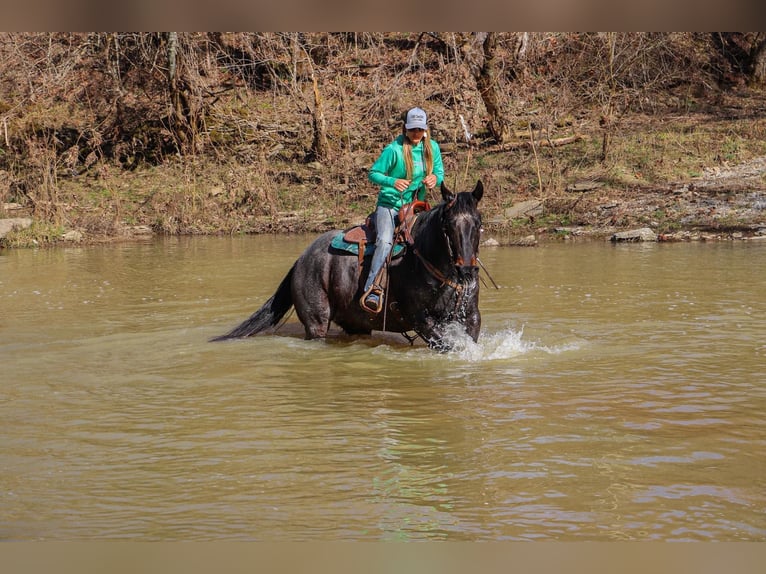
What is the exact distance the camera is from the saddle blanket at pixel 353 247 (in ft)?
31.2

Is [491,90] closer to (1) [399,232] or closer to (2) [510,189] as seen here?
(2) [510,189]

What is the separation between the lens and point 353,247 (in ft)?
32.2

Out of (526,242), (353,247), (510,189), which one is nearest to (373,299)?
(353,247)

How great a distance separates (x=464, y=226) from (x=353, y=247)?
6.04ft

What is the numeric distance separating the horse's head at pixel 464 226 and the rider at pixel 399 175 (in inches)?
26.7

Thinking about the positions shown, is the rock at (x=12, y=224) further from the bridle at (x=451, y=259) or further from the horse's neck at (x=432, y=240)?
the horse's neck at (x=432, y=240)

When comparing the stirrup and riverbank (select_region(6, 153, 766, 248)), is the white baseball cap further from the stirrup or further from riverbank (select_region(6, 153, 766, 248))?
riverbank (select_region(6, 153, 766, 248))

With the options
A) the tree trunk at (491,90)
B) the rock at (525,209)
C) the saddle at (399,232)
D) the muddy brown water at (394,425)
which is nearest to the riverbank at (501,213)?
the rock at (525,209)

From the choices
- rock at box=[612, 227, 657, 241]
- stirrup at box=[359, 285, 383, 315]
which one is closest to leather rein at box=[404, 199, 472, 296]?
stirrup at box=[359, 285, 383, 315]

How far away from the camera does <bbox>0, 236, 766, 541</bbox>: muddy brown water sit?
4.80m

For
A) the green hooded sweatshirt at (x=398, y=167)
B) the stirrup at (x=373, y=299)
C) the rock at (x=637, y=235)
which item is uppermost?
the green hooded sweatshirt at (x=398, y=167)

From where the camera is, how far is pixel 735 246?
61.6 feet

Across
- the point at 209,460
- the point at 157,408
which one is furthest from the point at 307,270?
the point at 209,460

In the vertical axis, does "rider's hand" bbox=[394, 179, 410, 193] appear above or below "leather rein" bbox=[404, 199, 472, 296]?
above
